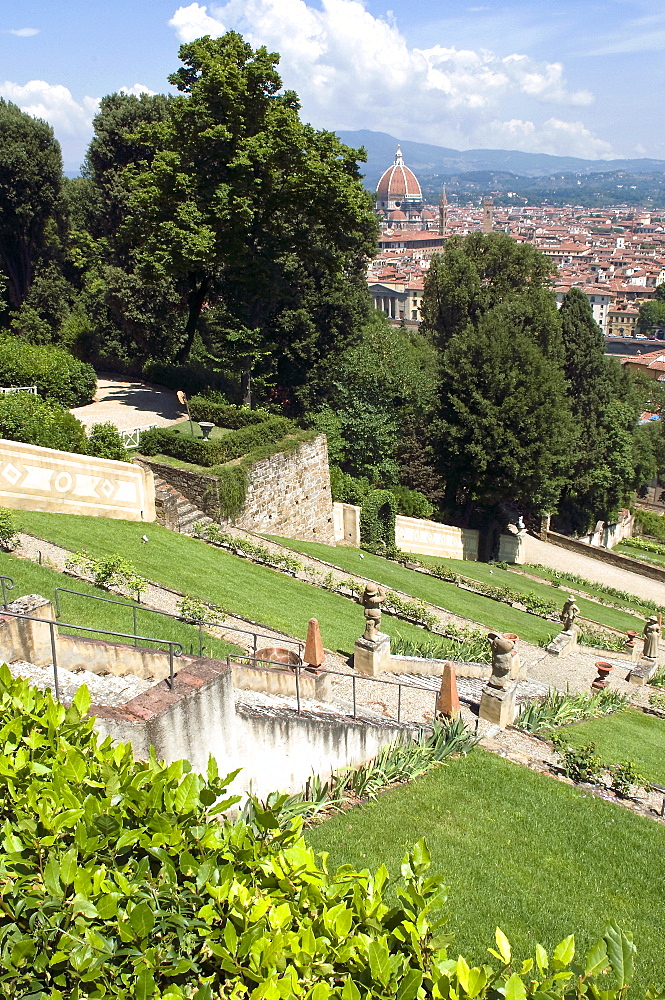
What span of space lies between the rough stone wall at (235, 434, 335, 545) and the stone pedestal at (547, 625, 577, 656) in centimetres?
849

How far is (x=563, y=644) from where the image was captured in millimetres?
18281

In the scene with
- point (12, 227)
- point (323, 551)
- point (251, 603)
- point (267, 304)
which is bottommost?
point (323, 551)

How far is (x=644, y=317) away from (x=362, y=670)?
149436mm

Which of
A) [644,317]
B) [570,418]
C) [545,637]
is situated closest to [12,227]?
[570,418]

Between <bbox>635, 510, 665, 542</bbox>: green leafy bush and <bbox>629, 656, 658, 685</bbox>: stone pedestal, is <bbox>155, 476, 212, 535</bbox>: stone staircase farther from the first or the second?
<bbox>635, 510, 665, 542</bbox>: green leafy bush

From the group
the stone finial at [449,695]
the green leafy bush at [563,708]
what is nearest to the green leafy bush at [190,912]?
the stone finial at [449,695]

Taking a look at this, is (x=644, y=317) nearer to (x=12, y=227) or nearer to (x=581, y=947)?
(x=12, y=227)

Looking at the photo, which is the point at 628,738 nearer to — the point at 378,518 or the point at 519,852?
the point at 519,852

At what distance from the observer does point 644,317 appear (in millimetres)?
144625

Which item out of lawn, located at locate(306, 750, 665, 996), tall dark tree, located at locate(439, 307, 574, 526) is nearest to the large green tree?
tall dark tree, located at locate(439, 307, 574, 526)

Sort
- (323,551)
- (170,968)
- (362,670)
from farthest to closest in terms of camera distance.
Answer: (323,551) < (362,670) < (170,968)

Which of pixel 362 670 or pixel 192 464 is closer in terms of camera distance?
pixel 362 670

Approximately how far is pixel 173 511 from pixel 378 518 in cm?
1083

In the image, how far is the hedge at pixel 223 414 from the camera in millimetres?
22578
